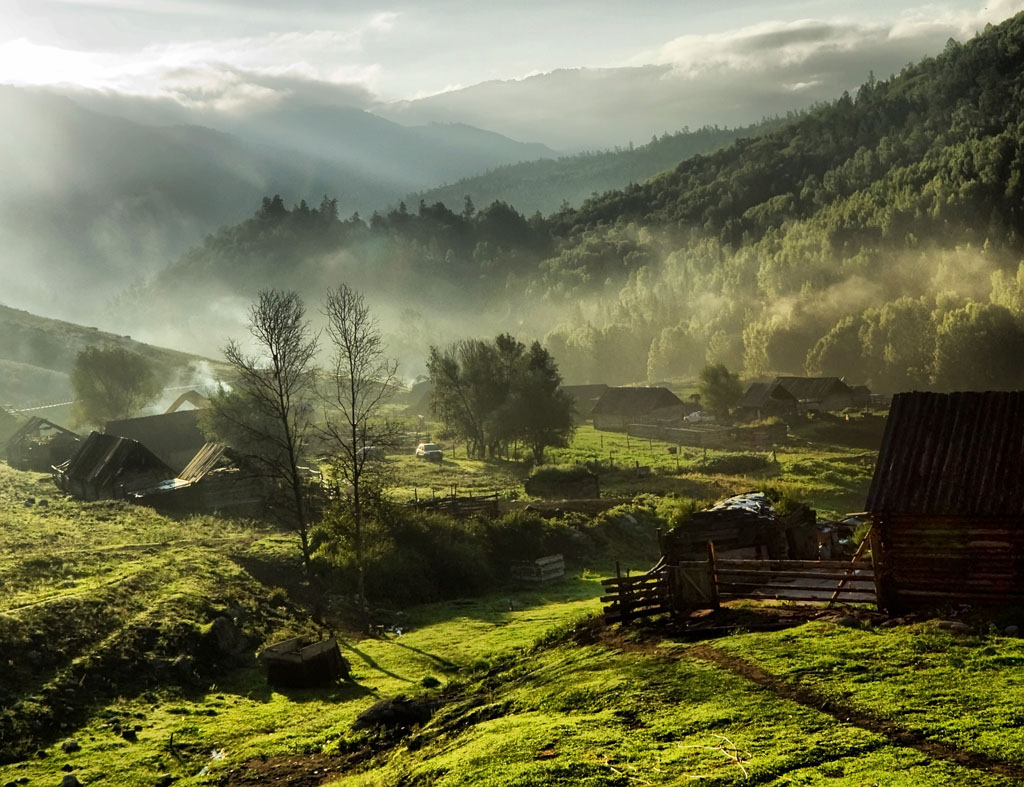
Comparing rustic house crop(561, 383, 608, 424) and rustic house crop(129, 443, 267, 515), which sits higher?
rustic house crop(561, 383, 608, 424)

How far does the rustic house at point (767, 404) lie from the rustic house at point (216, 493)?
6792 centimetres

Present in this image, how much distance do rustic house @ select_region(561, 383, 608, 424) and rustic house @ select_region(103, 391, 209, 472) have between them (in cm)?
6164

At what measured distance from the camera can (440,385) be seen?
100500 mm

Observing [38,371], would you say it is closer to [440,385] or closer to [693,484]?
[440,385]

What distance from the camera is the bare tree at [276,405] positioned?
1572 inches

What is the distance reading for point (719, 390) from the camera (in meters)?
115

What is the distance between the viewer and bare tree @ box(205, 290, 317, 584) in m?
39.9

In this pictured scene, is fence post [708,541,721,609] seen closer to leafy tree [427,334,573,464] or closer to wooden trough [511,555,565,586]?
wooden trough [511,555,565,586]

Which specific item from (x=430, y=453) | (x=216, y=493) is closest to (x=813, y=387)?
(x=430, y=453)

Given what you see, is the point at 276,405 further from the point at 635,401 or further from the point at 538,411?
the point at 635,401

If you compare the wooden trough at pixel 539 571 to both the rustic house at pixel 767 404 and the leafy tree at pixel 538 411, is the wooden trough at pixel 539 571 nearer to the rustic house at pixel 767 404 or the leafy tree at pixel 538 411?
the leafy tree at pixel 538 411

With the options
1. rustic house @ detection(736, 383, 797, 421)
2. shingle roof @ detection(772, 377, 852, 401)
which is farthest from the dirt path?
shingle roof @ detection(772, 377, 852, 401)

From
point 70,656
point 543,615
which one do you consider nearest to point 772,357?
point 543,615

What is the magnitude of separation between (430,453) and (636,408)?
119ft
